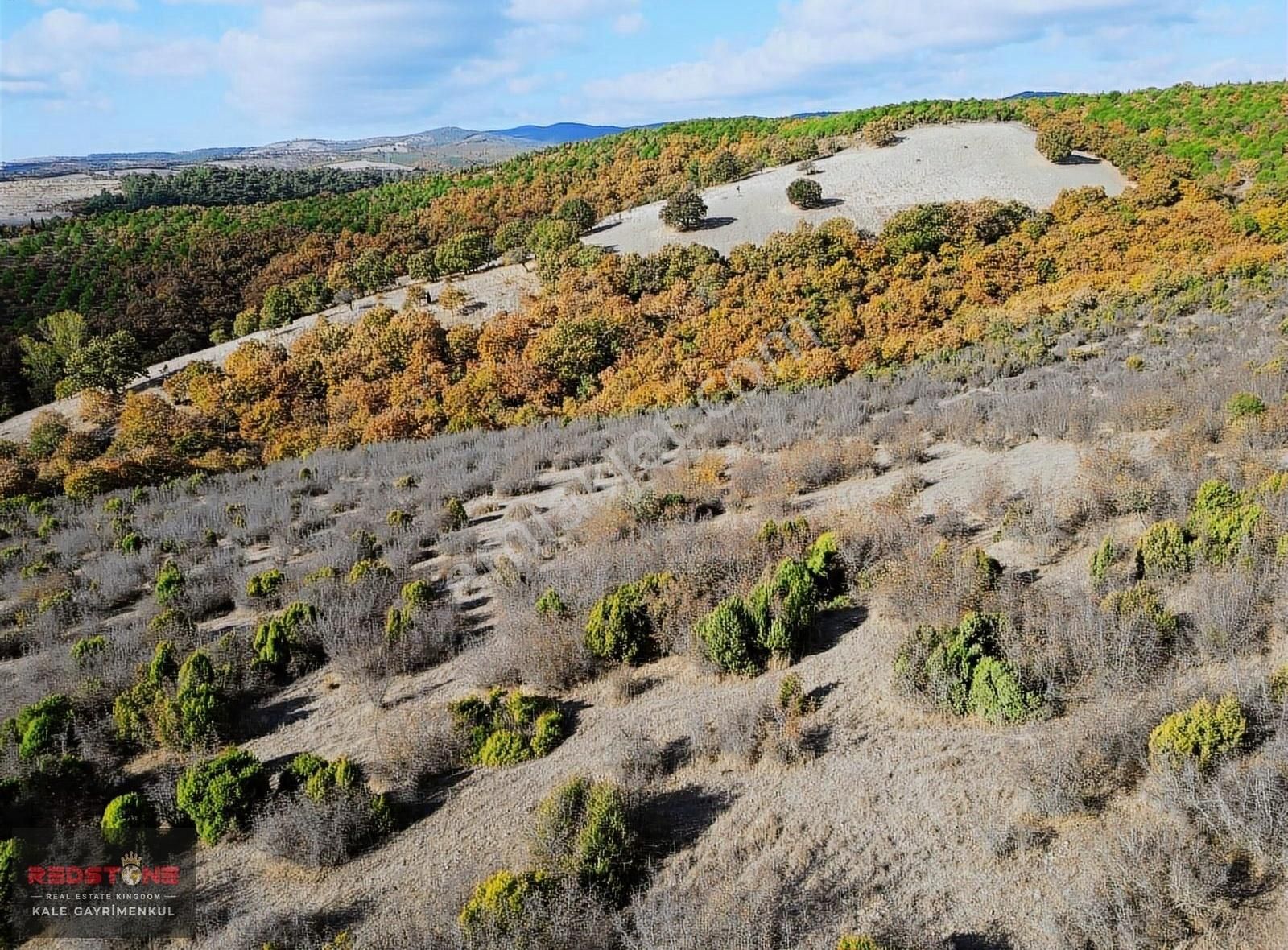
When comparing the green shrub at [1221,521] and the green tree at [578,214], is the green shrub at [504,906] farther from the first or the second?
the green tree at [578,214]

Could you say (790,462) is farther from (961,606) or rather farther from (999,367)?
(999,367)

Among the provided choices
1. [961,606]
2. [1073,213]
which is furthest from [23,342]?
[1073,213]

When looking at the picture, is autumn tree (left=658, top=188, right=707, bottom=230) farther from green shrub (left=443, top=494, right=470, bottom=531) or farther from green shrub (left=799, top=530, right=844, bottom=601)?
green shrub (left=799, top=530, right=844, bottom=601)

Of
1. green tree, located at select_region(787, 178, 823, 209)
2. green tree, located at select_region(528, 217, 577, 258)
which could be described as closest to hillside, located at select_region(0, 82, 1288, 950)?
green tree, located at select_region(787, 178, 823, 209)

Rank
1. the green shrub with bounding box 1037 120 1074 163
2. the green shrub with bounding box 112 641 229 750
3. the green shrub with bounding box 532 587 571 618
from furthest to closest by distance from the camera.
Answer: the green shrub with bounding box 1037 120 1074 163
the green shrub with bounding box 532 587 571 618
the green shrub with bounding box 112 641 229 750

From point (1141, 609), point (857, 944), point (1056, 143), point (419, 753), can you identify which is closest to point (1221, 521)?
point (1141, 609)

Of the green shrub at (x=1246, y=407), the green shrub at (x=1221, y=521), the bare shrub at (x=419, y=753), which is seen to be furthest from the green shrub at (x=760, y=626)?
the green shrub at (x=1246, y=407)

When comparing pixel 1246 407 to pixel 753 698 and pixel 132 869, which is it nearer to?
pixel 753 698
